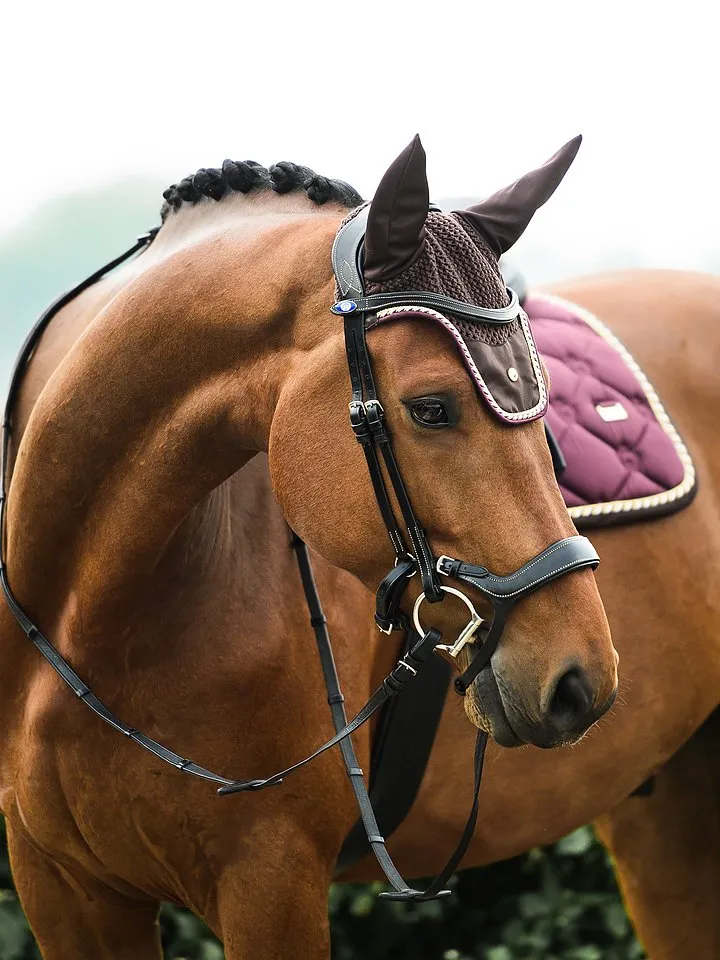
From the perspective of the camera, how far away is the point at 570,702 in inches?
72.4

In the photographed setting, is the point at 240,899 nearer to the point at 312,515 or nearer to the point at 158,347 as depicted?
the point at 312,515

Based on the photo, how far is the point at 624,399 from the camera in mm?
3113

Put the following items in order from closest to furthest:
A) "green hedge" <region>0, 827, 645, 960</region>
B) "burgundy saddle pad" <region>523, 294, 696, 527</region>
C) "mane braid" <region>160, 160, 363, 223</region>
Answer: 1. "mane braid" <region>160, 160, 363, 223</region>
2. "burgundy saddle pad" <region>523, 294, 696, 527</region>
3. "green hedge" <region>0, 827, 645, 960</region>

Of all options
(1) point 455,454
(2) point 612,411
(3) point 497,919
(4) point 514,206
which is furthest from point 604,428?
(3) point 497,919

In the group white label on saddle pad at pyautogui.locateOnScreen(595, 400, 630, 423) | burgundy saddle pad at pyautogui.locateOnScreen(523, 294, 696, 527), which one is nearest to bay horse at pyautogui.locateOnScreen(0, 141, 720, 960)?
burgundy saddle pad at pyautogui.locateOnScreen(523, 294, 696, 527)

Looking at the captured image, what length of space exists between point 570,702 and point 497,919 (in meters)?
3.00

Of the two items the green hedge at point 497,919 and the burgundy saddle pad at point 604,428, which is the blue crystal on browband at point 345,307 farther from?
the green hedge at point 497,919

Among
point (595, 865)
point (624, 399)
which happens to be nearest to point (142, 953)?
point (624, 399)

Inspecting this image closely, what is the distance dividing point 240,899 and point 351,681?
0.46 meters

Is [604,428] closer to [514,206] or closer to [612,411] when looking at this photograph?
[612,411]

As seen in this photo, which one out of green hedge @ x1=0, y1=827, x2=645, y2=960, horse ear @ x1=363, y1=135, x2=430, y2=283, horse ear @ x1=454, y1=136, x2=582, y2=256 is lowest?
green hedge @ x1=0, y1=827, x2=645, y2=960

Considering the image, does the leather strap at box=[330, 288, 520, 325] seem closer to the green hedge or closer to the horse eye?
the horse eye

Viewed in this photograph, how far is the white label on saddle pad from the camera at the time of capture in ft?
9.98

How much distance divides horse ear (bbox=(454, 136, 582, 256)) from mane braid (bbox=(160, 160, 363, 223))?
0.91 feet
